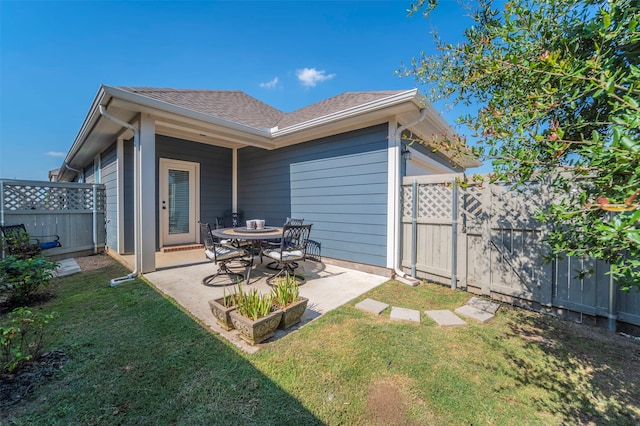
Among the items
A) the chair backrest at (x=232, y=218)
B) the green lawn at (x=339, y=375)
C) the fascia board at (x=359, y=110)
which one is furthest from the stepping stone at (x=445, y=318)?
the chair backrest at (x=232, y=218)

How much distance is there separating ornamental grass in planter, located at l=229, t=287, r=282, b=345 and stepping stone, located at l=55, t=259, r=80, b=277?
442 cm

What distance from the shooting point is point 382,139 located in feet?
A: 15.0

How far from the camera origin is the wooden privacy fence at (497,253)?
2.78m

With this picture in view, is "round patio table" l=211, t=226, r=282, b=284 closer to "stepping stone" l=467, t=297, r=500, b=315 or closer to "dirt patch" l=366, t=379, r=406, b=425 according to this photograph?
"dirt patch" l=366, t=379, r=406, b=425

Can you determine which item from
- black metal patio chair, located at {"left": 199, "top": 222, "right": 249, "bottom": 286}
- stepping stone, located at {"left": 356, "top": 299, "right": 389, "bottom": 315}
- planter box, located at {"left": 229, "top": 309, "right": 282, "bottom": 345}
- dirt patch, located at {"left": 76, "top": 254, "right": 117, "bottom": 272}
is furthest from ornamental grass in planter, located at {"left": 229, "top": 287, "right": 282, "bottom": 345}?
dirt patch, located at {"left": 76, "top": 254, "right": 117, "bottom": 272}

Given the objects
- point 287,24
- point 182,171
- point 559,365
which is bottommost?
point 559,365

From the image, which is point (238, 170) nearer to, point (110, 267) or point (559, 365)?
point (110, 267)

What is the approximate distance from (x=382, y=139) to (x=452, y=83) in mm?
2207

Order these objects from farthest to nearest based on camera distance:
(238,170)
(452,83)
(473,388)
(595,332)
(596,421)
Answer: (238,170)
(595,332)
(452,83)
(473,388)
(596,421)

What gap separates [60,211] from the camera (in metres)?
5.91

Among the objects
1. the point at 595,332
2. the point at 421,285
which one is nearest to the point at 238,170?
the point at 421,285

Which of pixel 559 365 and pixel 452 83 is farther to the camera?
pixel 452 83

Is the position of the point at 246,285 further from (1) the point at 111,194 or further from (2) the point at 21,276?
(1) the point at 111,194

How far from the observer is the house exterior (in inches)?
170
